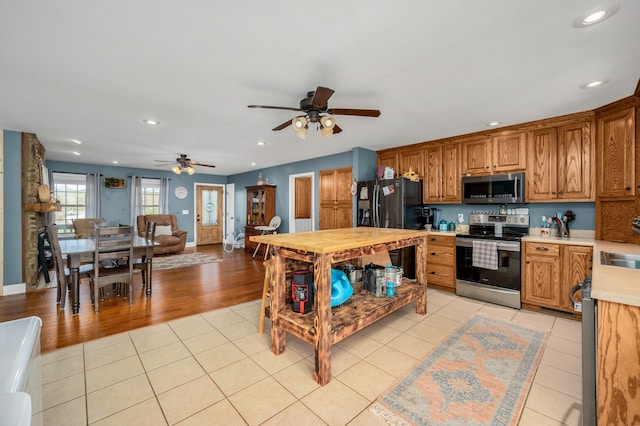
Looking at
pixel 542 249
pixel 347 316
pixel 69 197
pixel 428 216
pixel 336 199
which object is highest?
pixel 69 197

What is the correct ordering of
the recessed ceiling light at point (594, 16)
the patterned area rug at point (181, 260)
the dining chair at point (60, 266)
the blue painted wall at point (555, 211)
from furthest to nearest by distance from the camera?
the patterned area rug at point (181, 260)
the blue painted wall at point (555, 211)
the dining chair at point (60, 266)
the recessed ceiling light at point (594, 16)

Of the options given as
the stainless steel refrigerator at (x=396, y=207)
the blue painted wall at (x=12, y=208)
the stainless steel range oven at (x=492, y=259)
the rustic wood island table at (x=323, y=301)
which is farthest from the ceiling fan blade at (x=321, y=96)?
the blue painted wall at (x=12, y=208)

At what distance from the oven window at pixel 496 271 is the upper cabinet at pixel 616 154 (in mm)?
1158

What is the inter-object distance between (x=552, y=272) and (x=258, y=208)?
6.30m

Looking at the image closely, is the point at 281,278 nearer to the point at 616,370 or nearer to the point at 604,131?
the point at 616,370

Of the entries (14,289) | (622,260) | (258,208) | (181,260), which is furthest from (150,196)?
(622,260)

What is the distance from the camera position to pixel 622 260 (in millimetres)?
2109

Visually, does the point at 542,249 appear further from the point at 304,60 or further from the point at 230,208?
the point at 230,208

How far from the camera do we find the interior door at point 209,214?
879 centimetres

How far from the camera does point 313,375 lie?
2.02 meters

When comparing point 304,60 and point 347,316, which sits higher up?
point 304,60

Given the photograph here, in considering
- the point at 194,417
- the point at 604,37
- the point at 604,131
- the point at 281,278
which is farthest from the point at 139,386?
the point at 604,131

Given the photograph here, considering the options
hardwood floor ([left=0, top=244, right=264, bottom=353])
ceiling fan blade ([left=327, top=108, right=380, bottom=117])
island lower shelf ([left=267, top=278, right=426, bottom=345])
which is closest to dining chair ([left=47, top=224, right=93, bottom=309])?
hardwood floor ([left=0, top=244, right=264, bottom=353])

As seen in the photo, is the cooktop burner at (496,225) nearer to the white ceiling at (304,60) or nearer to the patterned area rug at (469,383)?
the white ceiling at (304,60)
